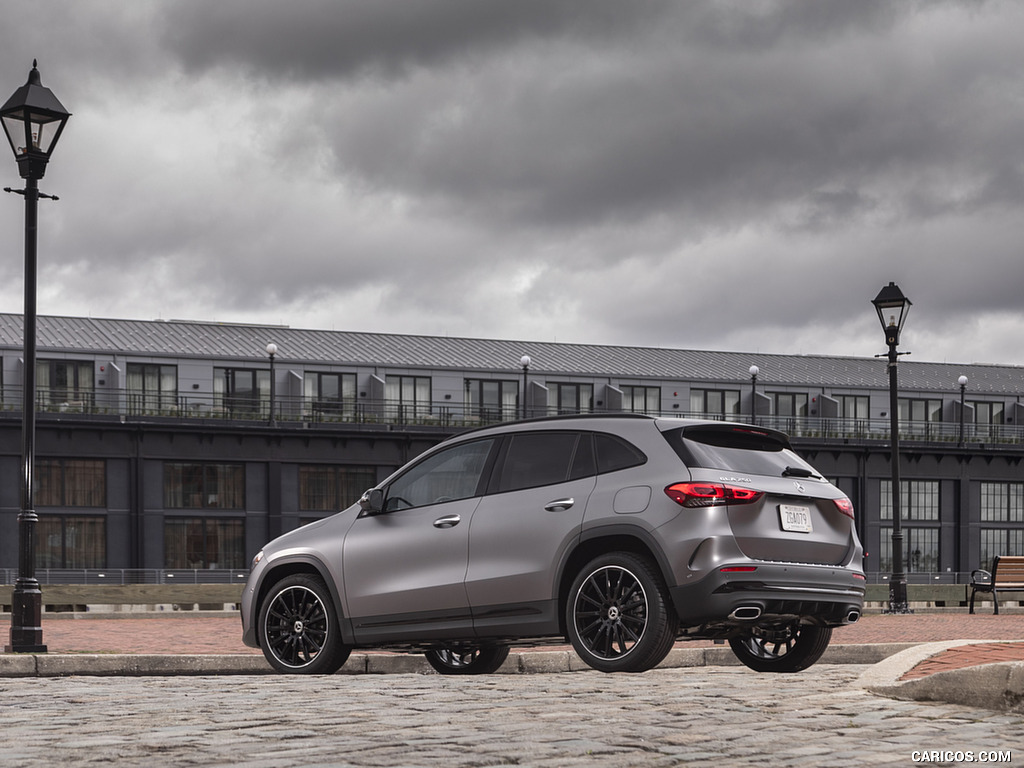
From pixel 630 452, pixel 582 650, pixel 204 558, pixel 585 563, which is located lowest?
pixel 204 558

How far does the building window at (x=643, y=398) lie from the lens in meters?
54.4

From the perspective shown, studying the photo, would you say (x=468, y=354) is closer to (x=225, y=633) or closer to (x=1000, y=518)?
(x=1000, y=518)

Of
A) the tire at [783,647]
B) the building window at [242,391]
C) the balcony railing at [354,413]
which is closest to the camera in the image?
the tire at [783,647]

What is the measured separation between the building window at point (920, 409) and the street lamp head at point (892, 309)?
1448 inches

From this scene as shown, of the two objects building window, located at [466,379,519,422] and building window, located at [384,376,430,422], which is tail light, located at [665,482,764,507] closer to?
building window, located at [384,376,430,422]

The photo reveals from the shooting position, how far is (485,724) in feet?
22.6

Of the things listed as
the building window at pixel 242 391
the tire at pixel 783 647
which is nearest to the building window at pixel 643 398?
the building window at pixel 242 391

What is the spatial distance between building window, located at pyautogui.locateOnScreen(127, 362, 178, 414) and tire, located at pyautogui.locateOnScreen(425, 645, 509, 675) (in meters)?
38.1

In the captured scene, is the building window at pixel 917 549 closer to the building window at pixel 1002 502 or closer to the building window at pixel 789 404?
the building window at pixel 1002 502

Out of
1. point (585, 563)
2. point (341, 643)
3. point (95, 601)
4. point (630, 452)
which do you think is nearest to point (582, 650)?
point (585, 563)

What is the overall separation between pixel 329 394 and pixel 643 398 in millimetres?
13215

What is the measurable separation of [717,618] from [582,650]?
0.88 metres

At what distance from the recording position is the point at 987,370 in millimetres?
65562

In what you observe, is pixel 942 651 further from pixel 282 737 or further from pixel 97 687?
pixel 97 687
